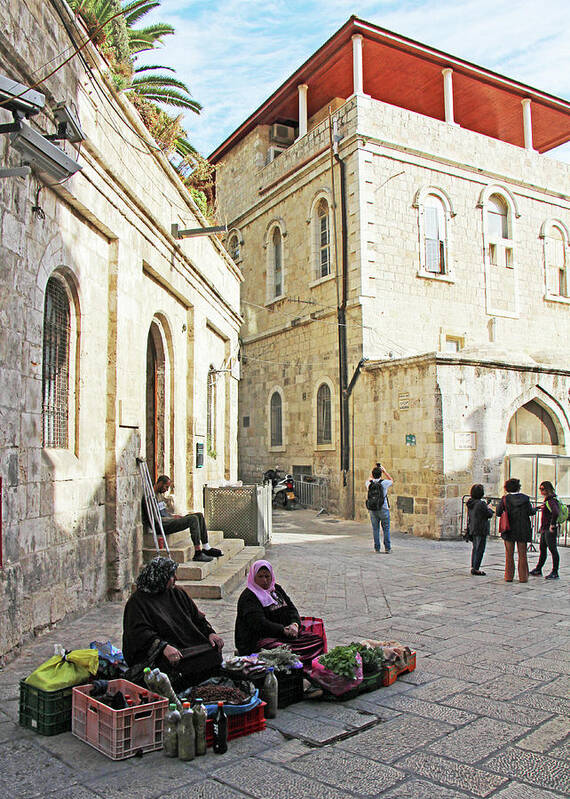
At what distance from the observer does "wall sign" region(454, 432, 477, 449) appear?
49.2 ft

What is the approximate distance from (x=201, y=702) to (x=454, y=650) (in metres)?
2.93

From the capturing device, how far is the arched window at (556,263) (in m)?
22.4

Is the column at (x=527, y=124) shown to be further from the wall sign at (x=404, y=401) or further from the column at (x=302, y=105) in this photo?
the wall sign at (x=404, y=401)

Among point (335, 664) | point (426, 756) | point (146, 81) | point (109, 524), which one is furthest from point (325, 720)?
point (146, 81)

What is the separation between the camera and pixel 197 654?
4.81 meters

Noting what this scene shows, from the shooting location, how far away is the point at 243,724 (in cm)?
420

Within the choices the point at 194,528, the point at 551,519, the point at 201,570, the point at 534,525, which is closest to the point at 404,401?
the point at 534,525

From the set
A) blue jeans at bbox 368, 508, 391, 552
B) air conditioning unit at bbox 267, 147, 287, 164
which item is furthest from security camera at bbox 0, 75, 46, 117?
air conditioning unit at bbox 267, 147, 287, 164

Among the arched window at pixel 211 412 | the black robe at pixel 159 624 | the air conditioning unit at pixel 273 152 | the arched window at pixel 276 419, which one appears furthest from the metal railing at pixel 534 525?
the air conditioning unit at pixel 273 152

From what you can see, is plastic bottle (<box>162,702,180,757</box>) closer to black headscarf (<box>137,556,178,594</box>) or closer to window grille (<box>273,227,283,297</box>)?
black headscarf (<box>137,556,178,594</box>)

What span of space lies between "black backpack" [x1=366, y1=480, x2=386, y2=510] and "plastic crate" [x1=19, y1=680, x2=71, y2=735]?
9.07 metres

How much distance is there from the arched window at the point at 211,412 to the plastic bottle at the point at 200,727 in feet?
35.3

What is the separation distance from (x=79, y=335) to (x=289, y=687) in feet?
14.8

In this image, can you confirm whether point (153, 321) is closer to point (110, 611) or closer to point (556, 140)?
point (110, 611)
